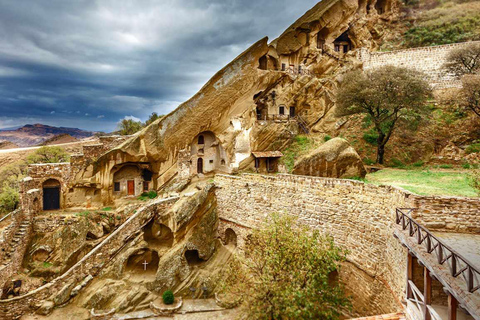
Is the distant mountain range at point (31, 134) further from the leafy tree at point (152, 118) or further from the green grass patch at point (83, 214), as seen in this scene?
the green grass patch at point (83, 214)

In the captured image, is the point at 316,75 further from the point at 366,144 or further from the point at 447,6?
the point at 447,6

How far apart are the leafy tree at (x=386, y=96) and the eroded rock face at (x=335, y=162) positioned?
4985mm

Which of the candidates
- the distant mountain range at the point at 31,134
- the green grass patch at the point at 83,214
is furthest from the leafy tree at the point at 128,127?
the distant mountain range at the point at 31,134

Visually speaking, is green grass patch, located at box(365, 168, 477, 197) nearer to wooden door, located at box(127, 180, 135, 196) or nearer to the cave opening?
the cave opening

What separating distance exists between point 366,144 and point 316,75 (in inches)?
404

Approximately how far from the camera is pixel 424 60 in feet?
92.1

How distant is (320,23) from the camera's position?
29.1 m

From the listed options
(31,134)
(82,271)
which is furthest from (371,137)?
(31,134)

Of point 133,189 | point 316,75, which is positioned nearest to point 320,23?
point 316,75

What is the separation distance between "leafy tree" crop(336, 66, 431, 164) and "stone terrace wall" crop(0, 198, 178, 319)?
1617cm

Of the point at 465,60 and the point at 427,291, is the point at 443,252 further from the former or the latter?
the point at 465,60

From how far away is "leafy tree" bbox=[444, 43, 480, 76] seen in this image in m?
23.0

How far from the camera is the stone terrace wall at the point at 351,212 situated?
9.95 m

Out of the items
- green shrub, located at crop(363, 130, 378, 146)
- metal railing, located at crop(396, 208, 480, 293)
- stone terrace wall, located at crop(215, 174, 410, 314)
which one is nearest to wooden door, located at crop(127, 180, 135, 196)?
stone terrace wall, located at crop(215, 174, 410, 314)
